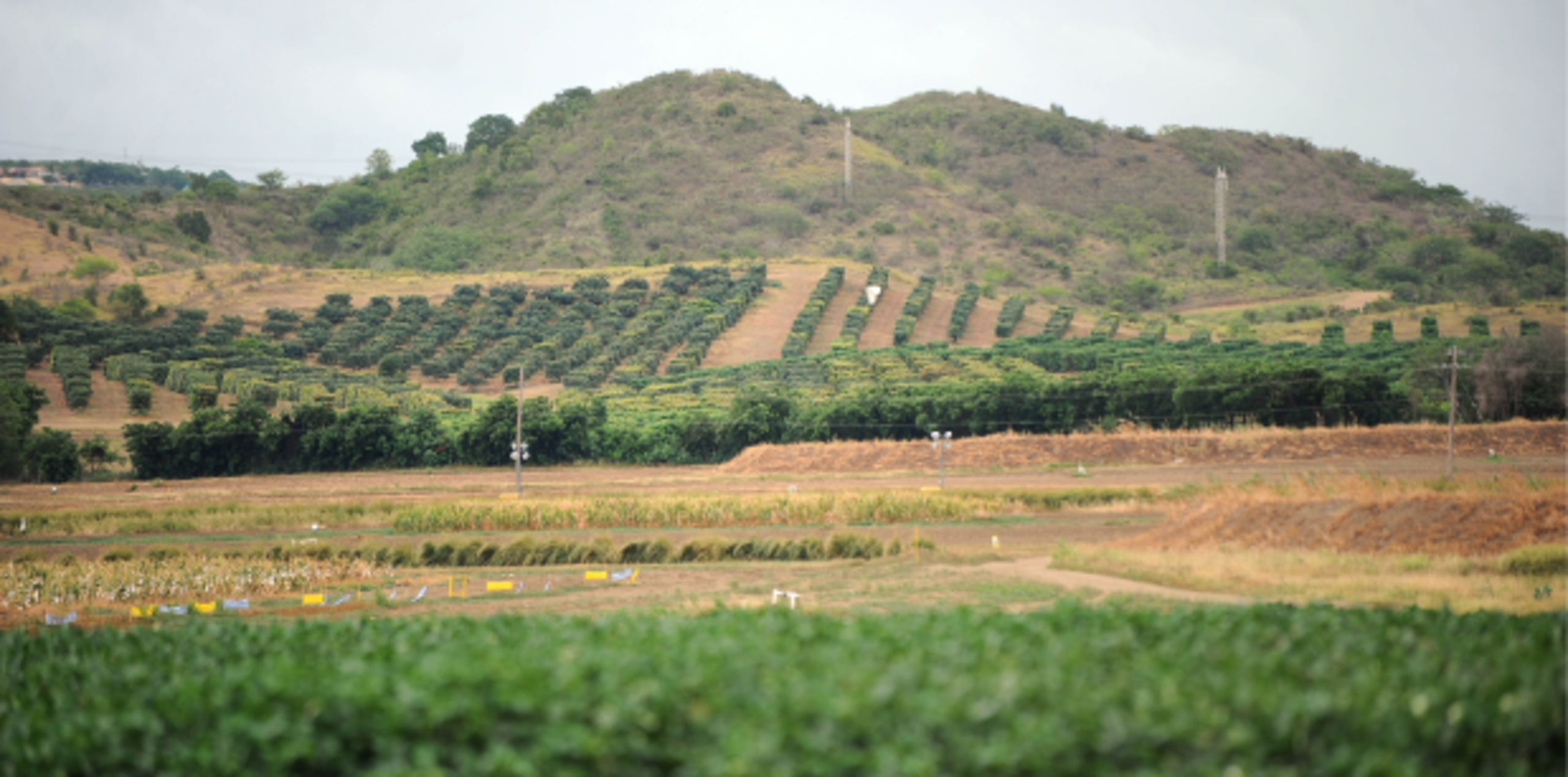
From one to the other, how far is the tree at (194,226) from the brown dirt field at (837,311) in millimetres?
97001

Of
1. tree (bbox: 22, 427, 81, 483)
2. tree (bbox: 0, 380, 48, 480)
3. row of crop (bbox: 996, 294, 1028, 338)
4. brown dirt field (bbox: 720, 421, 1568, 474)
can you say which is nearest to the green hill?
row of crop (bbox: 996, 294, 1028, 338)

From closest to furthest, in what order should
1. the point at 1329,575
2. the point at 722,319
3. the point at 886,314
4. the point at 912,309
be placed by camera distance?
the point at 1329,575, the point at 722,319, the point at 912,309, the point at 886,314

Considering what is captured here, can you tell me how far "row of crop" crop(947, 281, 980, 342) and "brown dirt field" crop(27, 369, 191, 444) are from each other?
6722 centimetres

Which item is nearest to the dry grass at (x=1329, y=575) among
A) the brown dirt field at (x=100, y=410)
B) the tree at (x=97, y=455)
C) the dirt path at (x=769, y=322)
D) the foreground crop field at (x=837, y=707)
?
the foreground crop field at (x=837, y=707)

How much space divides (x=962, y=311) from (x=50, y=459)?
79.8 meters

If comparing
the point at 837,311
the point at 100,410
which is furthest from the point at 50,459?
the point at 837,311

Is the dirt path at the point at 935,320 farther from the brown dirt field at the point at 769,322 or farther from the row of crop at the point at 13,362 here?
the row of crop at the point at 13,362

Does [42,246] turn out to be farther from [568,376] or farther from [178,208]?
[568,376]

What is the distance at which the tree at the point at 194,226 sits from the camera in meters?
160

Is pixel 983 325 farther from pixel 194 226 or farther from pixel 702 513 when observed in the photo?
pixel 194 226

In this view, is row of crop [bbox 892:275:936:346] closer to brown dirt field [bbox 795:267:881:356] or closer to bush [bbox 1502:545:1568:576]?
brown dirt field [bbox 795:267:881:356]

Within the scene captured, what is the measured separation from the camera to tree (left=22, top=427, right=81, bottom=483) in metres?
68.2

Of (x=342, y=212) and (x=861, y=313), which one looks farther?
(x=342, y=212)

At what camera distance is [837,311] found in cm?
11738
